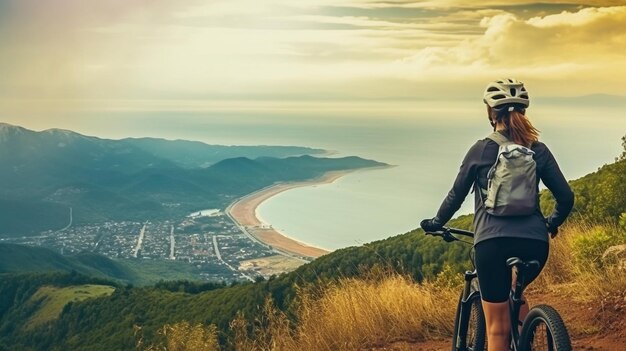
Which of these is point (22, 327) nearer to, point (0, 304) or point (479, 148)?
point (0, 304)

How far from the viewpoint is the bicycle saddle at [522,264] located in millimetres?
3642

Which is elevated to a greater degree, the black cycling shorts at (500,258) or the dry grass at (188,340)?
the black cycling shorts at (500,258)

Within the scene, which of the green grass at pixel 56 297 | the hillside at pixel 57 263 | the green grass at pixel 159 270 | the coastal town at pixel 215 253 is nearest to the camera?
the green grass at pixel 56 297

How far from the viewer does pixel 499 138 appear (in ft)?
12.8

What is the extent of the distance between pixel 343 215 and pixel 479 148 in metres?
145

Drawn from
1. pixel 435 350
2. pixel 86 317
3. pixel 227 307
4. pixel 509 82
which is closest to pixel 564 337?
pixel 509 82

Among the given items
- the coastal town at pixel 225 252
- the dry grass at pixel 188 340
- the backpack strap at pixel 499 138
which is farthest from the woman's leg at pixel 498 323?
the coastal town at pixel 225 252

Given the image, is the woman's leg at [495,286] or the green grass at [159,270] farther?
the green grass at [159,270]

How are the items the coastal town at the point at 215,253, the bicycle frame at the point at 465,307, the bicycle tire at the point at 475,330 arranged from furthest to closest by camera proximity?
the coastal town at the point at 215,253 < the bicycle frame at the point at 465,307 < the bicycle tire at the point at 475,330

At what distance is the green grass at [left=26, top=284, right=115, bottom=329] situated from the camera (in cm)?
10379

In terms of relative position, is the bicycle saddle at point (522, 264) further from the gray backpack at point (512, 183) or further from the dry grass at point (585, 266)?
the dry grass at point (585, 266)

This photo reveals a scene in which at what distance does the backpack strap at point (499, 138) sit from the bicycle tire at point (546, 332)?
975mm

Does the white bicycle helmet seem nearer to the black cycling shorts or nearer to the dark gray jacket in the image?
the dark gray jacket

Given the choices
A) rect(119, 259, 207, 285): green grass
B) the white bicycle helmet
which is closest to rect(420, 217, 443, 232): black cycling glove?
the white bicycle helmet
